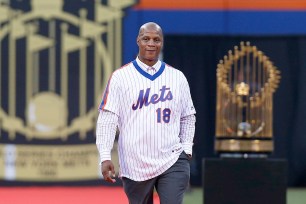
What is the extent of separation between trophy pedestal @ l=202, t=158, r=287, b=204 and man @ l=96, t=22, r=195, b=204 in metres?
3.34

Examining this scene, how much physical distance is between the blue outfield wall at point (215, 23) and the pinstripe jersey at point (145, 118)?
23.6ft

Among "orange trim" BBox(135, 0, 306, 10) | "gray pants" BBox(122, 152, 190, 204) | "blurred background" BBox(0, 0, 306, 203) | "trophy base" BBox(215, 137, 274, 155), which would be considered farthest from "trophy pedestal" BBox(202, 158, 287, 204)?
"orange trim" BBox(135, 0, 306, 10)

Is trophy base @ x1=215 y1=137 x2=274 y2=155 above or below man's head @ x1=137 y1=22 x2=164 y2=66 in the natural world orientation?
below

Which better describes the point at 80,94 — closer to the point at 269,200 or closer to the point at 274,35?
the point at 274,35

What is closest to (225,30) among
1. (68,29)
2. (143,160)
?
(68,29)

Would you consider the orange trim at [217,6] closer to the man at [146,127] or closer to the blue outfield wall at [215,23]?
the blue outfield wall at [215,23]

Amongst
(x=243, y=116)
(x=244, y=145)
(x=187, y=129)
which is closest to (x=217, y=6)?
(x=243, y=116)

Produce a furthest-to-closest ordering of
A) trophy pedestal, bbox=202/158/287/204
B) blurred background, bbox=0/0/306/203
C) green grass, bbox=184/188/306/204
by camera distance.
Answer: blurred background, bbox=0/0/306/203 → green grass, bbox=184/188/306/204 → trophy pedestal, bbox=202/158/287/204

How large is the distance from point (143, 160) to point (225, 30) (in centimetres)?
748

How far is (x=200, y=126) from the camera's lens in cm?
1288

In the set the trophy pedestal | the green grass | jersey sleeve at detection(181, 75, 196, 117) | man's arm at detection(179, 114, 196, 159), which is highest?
jersey sleeve at detection(181, 75, 196, 117)

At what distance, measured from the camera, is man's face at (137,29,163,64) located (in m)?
5.73

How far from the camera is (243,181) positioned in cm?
916

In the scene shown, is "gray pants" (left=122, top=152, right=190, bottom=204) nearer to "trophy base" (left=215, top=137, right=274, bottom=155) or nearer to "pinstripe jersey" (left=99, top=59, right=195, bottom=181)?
"pinstripe jersey" (left=99, top=59, right=195, bottom=181)
